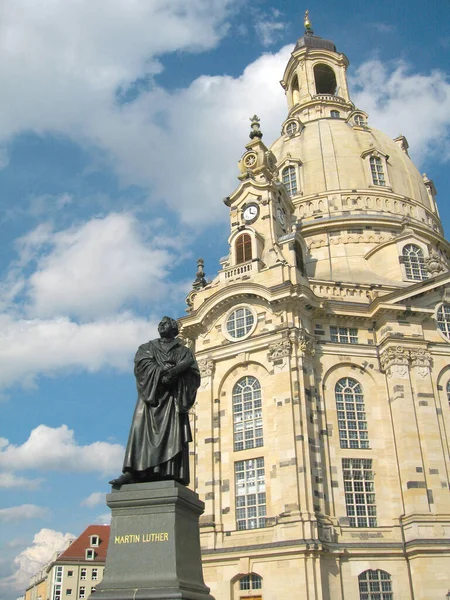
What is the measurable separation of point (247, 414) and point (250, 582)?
8.57 metres

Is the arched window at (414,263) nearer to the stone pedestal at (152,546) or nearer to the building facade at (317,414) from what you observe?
the building facade at (317,414)

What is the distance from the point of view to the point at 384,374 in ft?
117

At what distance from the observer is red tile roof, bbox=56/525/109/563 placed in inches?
2726

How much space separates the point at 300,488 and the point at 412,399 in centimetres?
834

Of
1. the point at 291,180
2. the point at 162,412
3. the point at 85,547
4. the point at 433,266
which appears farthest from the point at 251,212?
the point at 85,547

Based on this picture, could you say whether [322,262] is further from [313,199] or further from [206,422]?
[206,422]

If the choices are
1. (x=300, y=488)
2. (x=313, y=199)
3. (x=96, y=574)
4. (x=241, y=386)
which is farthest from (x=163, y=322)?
(x=96, y=574)

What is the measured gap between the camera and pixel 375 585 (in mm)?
30422

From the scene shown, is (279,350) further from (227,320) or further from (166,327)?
(166,327)

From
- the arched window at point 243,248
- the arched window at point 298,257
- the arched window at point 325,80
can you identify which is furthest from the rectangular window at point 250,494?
the arched window at point 325,80

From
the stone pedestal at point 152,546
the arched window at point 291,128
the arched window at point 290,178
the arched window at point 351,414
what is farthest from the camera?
the arched window at point 291,128

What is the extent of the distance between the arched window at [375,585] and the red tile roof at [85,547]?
4578cm

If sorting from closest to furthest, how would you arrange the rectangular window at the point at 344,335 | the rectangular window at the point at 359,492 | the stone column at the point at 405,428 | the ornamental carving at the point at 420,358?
the stone column at the point at 405,428
the rectangular window at the point at 359,492
the ornamental carving at the point at 420,358
the rectangular window at the point at 344,335

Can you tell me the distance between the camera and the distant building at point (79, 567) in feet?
222
